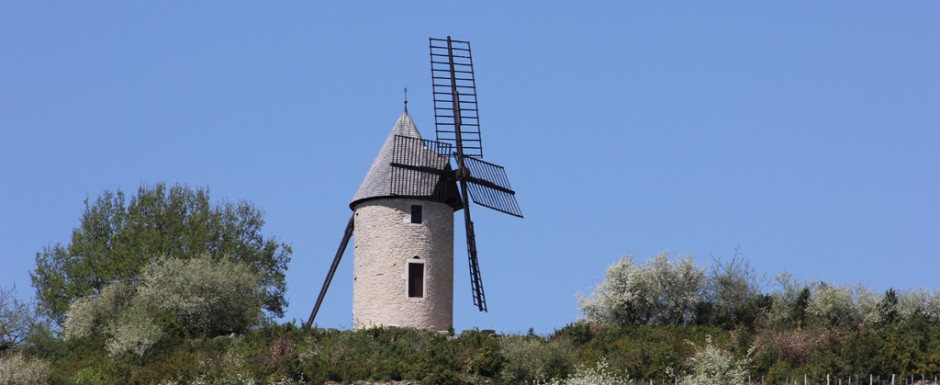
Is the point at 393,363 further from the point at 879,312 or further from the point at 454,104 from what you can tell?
the point at 879,312

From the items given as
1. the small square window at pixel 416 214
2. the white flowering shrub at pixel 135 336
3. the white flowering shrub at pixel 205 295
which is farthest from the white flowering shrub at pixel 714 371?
the white flowering shrub at pixel 205 295

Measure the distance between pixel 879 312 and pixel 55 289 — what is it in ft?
116

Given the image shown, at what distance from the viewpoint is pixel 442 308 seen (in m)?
48.0

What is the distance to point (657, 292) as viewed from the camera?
4869cm

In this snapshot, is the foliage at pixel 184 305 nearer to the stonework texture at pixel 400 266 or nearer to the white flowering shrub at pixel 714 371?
the stonework texture at pixel 400 266

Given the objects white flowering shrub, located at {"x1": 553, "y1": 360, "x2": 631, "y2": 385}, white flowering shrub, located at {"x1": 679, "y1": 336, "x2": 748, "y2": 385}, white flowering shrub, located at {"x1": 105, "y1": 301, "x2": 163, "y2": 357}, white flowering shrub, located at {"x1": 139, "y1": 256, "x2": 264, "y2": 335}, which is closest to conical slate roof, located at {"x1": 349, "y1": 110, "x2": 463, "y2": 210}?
white flowering shrub, located at {"x1": 139, "y1": 256, "x2": 264, "y2": 335}

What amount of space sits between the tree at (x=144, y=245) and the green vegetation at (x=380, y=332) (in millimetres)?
71

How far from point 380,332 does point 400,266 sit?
3596 mm

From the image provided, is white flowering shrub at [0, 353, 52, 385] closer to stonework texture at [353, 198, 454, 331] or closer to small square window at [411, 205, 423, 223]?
stonework texture at [353, 198, 454, 331]

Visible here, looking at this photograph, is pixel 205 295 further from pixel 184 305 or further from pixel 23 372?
pixel 23 372

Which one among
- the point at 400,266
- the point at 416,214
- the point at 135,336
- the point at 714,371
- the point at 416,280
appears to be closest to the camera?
the point at 714,371

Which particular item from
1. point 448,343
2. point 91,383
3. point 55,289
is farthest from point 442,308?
point 55,289

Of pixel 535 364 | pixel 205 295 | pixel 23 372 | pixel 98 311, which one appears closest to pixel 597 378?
pixel 535 364

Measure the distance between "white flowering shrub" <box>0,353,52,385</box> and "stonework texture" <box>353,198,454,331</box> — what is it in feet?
37.4
